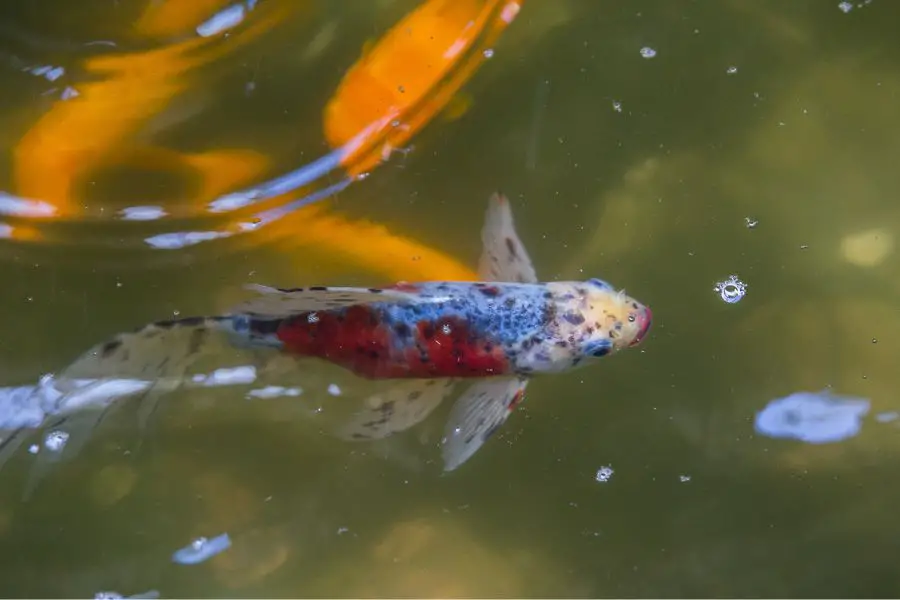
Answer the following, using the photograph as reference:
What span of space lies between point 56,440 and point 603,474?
70.1 inches

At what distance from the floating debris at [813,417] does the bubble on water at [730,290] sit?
0.37 meters

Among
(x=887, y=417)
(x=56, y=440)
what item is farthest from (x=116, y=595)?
(x=887, y=417)

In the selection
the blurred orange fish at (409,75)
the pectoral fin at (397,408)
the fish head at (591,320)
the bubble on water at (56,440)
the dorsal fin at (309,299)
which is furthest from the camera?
the blurred orange fish at (409,75)

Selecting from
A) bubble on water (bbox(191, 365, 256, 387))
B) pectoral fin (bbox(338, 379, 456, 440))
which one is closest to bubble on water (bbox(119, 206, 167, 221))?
bubble on water (bbox(191, 365, 256, 387))

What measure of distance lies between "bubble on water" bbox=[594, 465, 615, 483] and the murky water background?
0.01 meters

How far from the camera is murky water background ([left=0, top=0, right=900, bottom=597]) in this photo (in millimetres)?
2602

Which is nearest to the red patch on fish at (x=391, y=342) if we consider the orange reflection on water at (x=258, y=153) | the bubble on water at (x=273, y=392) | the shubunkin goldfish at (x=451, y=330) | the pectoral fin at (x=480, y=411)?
the shubunkin goldfish at (x=451, y=330)

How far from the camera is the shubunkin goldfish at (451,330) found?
7.20ft

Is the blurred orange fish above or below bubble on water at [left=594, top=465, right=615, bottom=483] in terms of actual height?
above

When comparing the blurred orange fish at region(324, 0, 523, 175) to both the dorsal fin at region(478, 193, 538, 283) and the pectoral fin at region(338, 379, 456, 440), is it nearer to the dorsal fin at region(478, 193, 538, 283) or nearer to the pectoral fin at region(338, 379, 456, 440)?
the dorsal fin at region(478, 193, 538, 283)

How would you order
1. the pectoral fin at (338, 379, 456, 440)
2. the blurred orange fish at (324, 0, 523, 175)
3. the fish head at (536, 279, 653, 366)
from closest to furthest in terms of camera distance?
the fish head at (536, 279, 653, 366)
the pectoral fin at (338, 379, 456, 440)
the blurred orange fish at (324, 0, 523, 175)

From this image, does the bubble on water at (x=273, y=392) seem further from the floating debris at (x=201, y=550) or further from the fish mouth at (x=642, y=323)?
the fish mouth at (x=642, y=323)

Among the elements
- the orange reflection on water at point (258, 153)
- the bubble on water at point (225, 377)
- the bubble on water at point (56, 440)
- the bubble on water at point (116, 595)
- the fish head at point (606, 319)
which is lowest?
Answer: the bubble on water at point (116, 595)

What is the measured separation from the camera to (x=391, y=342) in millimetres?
2209
